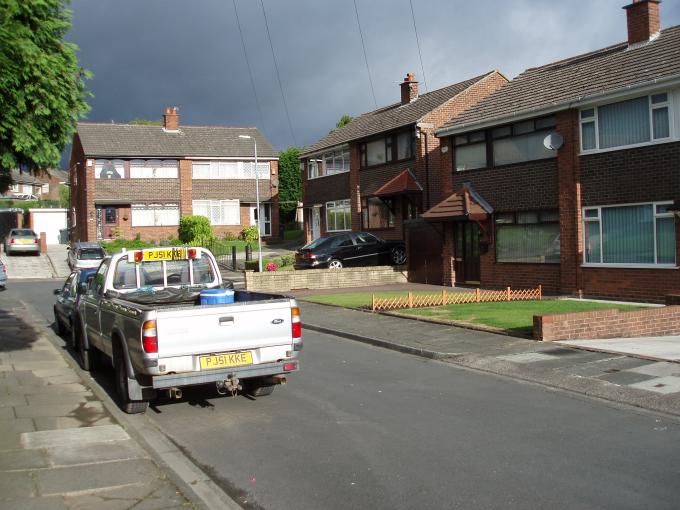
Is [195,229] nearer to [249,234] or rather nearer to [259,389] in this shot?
[249,234]

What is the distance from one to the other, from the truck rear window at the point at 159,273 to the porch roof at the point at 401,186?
58.9ft

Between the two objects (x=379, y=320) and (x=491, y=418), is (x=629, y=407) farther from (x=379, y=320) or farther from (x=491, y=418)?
(x=379, y=320)

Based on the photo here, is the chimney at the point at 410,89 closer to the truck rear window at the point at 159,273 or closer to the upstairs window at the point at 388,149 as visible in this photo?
the upstairs window at the point at 388,149

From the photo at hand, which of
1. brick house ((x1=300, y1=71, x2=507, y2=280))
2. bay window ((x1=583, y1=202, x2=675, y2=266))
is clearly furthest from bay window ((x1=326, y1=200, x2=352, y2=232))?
bay window ((x1=583, y1=202, x2=675, y2=266))

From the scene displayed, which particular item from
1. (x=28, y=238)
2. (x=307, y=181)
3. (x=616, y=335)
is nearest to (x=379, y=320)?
(x=616, y=335)

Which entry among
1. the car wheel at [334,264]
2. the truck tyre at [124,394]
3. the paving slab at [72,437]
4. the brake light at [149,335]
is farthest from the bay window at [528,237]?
the paving slab at [72,437]

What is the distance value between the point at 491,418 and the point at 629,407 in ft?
5.77

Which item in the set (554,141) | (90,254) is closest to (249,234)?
(90,254)

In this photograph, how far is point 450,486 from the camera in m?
5.51

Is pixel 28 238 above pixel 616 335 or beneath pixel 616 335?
above

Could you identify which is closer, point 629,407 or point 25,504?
point 25,504

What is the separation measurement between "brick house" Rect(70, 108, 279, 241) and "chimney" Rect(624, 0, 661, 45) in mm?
32230

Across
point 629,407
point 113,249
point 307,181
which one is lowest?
A: point 629,407

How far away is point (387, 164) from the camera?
30375 millimetres
